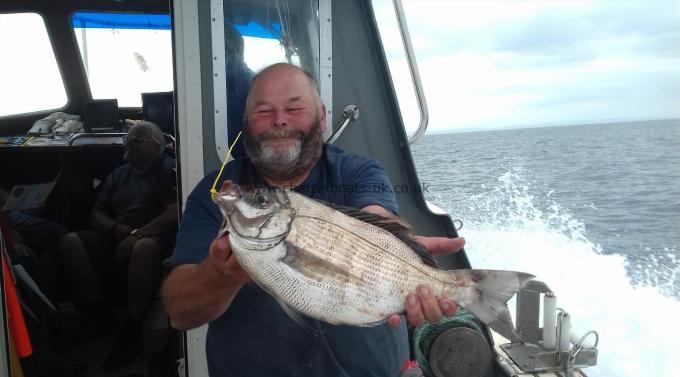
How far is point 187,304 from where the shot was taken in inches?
75.6

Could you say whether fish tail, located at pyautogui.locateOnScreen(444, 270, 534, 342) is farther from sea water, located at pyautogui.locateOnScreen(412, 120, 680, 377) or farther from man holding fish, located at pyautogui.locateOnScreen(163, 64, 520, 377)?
sea water, located at pyautogui.locateOnScreen(412, 120, 680, 377)

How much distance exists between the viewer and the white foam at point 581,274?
6051 mm

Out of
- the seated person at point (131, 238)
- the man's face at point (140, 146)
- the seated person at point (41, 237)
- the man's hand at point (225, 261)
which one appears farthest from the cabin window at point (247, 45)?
the seated person at point (41, 237)

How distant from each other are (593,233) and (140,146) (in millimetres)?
9766

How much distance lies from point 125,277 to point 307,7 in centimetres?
295

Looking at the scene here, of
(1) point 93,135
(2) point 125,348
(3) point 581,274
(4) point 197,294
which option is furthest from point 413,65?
(3) point 581,274

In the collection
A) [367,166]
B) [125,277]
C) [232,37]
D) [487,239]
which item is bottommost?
[487,239]

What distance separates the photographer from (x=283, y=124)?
2.31 meters

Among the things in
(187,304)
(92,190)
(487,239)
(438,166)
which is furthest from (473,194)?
(187,304)

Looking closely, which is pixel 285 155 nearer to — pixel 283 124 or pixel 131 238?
pixel 283 124

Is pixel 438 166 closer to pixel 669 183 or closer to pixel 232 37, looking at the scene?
pixel 669 183

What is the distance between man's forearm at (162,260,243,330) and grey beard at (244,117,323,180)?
0.57 meters

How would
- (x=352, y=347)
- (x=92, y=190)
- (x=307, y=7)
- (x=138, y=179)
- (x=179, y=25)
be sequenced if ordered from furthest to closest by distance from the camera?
(x=92, y=190), (x=138, y=179), (x=307, y=7), (x=179, y=25), (x=352, y=347)

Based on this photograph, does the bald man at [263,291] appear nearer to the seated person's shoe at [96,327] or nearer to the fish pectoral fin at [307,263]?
the fish pectoral fin at [307,263]
